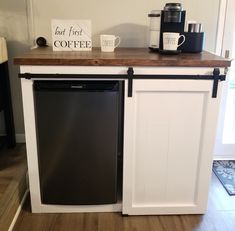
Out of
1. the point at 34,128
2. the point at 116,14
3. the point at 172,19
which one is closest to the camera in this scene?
the point at 34,128

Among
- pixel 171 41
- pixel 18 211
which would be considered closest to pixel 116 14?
pixel 171 41

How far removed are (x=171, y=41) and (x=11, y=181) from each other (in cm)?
128

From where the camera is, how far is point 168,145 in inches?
63.5

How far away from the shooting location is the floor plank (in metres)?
1.64

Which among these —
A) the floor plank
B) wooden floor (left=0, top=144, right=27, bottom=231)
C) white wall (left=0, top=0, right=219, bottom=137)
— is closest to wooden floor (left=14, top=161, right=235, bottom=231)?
the floor plank

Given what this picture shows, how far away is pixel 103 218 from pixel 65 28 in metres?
1.15

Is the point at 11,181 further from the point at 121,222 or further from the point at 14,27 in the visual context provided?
the point at 14,27

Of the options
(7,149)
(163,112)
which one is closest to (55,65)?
(163,112)

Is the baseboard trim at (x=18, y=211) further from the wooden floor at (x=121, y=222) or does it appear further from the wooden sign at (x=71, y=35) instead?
the wooden sign at (x=71, y=35)

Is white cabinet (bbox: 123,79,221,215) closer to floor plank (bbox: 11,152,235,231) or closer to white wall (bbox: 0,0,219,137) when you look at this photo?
floor plank (bbox: 11,152,235,231)

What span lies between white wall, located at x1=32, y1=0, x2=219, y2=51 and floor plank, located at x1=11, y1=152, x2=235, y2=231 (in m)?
1.22

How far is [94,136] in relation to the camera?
1567mm

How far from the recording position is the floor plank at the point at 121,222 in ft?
5.39

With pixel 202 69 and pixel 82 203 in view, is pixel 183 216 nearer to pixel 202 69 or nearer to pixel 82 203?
pixel 82 203
